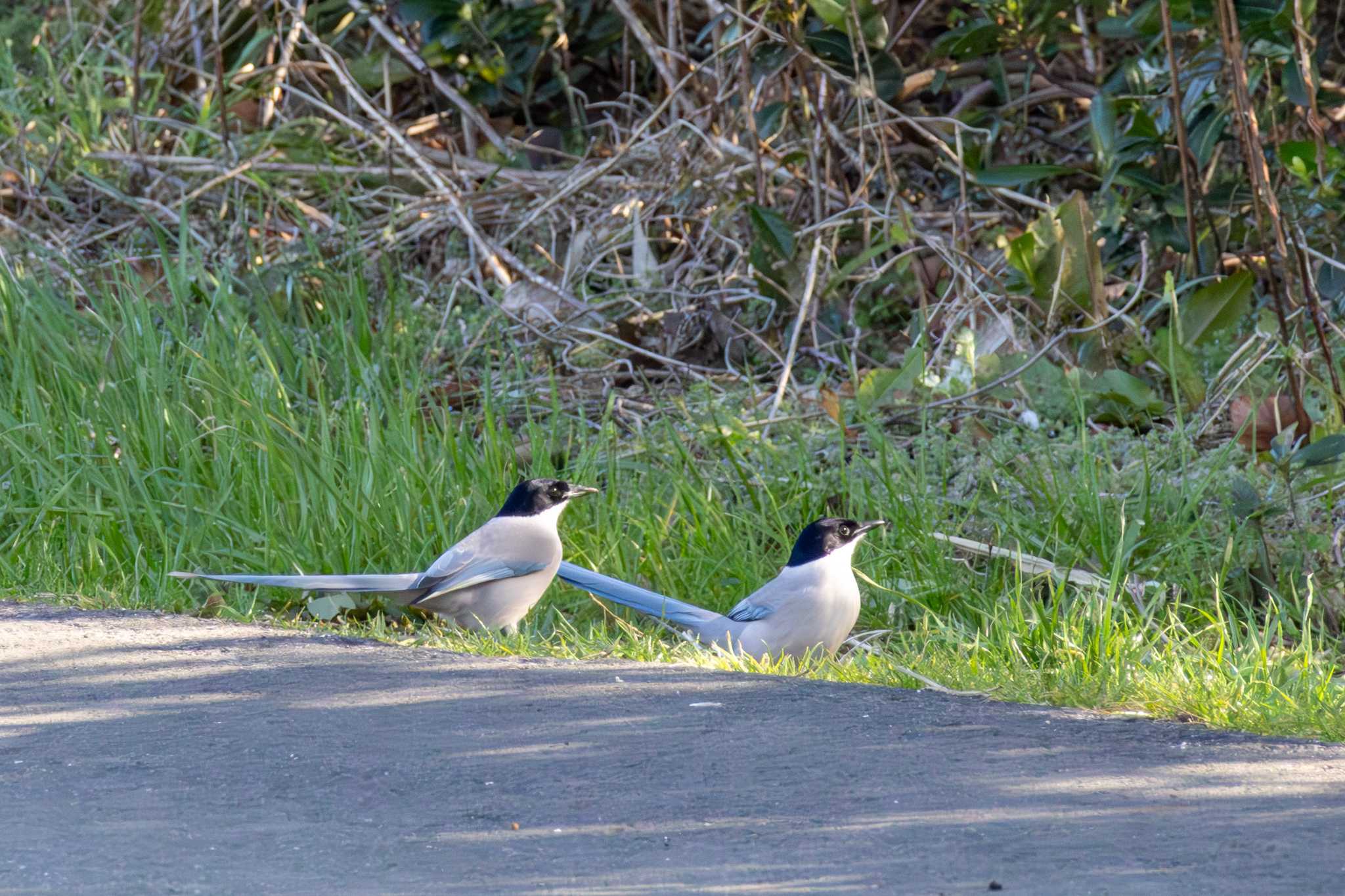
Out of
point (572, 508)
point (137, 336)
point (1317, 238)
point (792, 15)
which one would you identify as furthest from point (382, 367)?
point (1317, 238)

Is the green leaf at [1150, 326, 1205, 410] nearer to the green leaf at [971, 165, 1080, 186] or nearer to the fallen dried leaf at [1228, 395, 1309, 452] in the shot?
the fallen dried leaf at [1228, 395, 1309, 452]

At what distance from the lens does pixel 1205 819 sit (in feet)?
8.43

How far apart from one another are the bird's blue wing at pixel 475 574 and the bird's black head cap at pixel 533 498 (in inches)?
8.1

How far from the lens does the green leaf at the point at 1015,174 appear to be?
6586 mm

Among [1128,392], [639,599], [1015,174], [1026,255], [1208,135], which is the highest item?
[1208,135]

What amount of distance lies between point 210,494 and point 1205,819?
357 centimetres

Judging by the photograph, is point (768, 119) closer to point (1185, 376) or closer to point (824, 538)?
point (1185, 376)

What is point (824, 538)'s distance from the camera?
13.9 ft

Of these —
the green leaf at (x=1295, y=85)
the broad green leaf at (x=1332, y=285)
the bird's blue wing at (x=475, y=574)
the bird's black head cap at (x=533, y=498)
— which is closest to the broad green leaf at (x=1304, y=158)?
the green leaf at (x=1295, y=85)

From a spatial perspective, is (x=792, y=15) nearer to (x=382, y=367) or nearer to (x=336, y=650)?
(x=382, y=367)

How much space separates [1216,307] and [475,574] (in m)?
3.27

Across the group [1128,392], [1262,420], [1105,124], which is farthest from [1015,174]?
[1262,420]

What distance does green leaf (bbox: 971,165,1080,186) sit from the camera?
6.59 metres

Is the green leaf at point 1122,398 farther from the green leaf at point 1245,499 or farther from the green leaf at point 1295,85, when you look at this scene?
the green leaf at point 1245,499
